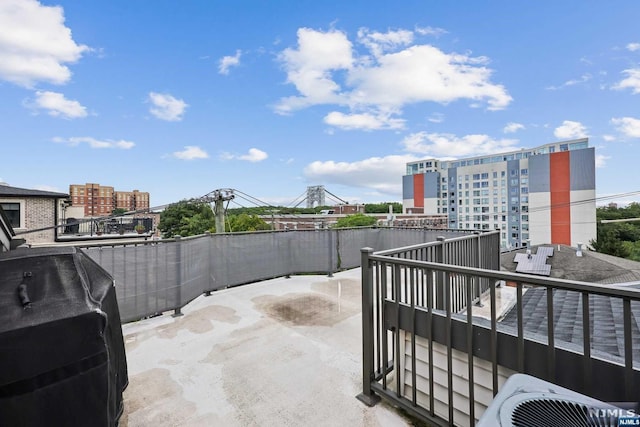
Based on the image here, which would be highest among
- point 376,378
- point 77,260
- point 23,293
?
point 77,260

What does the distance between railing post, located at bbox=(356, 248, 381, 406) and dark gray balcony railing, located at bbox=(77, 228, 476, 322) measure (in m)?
3.37

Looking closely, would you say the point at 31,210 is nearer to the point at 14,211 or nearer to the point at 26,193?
the point at 14,211

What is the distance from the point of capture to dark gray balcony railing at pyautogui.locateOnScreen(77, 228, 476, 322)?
3.94m

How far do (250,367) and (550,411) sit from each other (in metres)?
2.69

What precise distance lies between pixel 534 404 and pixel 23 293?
8.00 feet

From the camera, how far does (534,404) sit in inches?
34.1

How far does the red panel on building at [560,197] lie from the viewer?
34562 millimetres

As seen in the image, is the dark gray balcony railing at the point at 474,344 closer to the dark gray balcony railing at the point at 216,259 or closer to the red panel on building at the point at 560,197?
the dark gray balcony railing at the point at 216,259

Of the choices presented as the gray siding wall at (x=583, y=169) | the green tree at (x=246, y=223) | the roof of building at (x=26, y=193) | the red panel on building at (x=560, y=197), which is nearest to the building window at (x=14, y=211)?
the roof of building at (x=26, y=193)

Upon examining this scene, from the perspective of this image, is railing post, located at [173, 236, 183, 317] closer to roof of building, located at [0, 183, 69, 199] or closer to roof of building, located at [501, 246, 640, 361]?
roof of building, located at [501, 246, 640, 361]

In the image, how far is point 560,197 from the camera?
3669cm

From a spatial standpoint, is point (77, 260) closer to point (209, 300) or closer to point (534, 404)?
point (534, 404)

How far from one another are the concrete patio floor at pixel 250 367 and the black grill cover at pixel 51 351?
0.79 metres

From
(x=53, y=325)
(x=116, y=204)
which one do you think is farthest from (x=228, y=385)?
(x=116, y=204)
